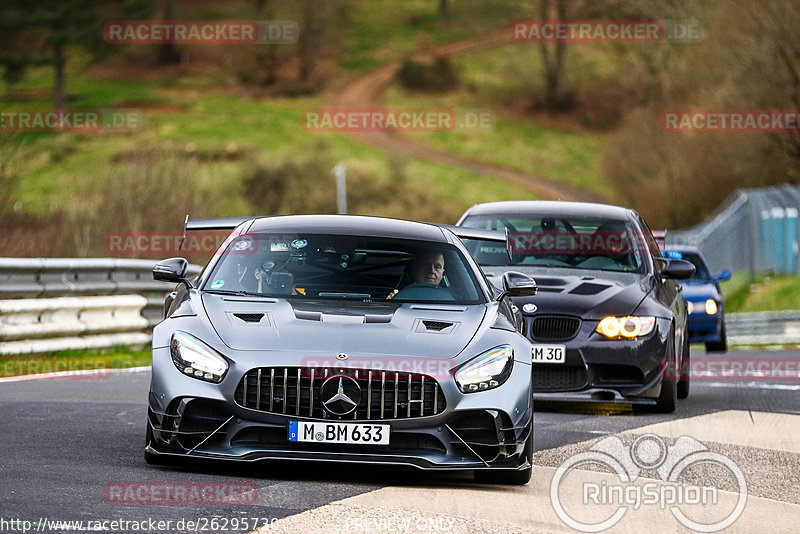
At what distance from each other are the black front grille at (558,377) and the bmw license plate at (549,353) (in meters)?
0.06

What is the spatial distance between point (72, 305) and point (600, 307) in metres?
6.71

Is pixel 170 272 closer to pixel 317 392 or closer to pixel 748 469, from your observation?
pixel 317 392

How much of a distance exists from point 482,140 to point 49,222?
235ft

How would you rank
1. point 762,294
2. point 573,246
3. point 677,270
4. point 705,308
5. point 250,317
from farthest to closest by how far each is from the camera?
1. point 762,294
2. point 705,308
3. point 573,246
4. point 677,270
5. point 250,317

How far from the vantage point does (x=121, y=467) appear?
292 inches

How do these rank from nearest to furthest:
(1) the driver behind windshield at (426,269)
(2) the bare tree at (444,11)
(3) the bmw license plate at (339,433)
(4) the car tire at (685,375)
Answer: (3) the bmw license plate at (339,433) < (1) the driver behind windshield at (426,269) < (4) the car tire at (685,375) < (2) the bare tree at (444,11)

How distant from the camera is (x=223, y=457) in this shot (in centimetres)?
715

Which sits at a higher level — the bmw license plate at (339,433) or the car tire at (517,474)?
the bmw license plate at (339,433)

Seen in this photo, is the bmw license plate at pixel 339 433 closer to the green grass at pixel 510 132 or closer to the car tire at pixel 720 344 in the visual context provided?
the car tire at pixel 720 344

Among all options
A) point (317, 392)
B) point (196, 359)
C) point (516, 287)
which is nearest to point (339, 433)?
point (317, 392)

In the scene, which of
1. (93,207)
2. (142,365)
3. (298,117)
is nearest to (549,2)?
(298,117)

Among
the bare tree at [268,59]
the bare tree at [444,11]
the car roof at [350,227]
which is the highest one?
the bare tree at [444,11]

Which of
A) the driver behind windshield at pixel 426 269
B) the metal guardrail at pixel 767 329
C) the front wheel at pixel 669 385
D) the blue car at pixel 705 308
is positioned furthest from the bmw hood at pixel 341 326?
the metal guardrail at pixel 767 329

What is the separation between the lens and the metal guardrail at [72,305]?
15.0m
